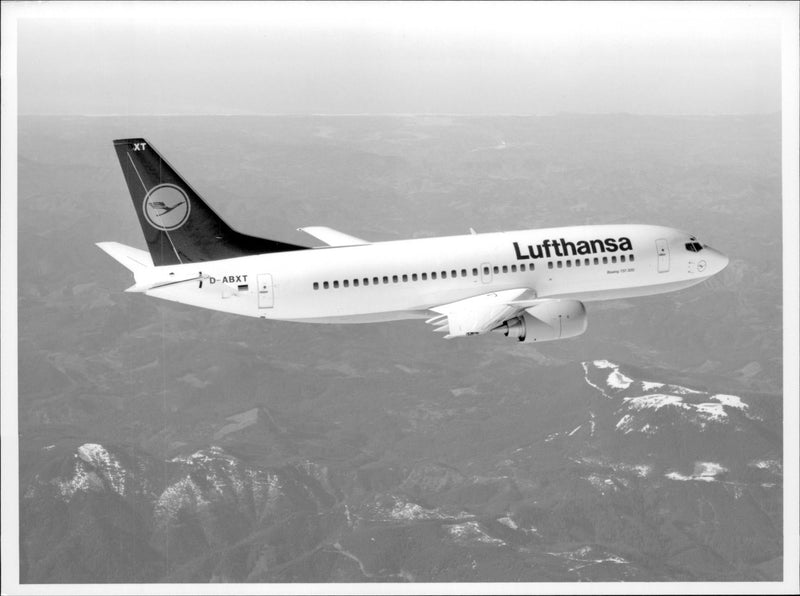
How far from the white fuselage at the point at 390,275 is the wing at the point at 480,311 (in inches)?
15.1

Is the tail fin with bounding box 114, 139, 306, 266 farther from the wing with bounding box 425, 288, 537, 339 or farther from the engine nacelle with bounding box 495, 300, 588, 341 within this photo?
the engine nacelle with bounding box 495, 300, 588, 341

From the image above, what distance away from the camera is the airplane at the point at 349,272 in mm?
37281

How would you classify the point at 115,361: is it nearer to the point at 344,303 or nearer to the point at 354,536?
the point at 354,536

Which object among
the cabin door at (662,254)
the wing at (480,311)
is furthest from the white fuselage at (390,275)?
the cabin door at (662,254)

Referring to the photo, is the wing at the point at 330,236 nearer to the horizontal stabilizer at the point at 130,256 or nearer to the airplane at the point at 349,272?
the airplane at the point at 349,272

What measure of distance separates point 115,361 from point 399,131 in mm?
29903

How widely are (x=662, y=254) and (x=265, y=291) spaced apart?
16252 millimetres

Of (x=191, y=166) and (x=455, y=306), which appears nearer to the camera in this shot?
(x=455, y=306)

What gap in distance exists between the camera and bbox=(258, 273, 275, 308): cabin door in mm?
37594

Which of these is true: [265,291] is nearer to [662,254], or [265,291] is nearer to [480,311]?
[480,311]

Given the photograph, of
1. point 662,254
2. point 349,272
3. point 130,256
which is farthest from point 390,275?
point 662,254

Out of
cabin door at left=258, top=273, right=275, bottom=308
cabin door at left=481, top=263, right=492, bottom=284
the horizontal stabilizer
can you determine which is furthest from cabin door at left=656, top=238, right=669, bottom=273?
the horizontal stabilizer

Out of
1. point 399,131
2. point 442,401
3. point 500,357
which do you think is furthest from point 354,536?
point 399,131

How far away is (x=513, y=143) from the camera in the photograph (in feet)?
282
